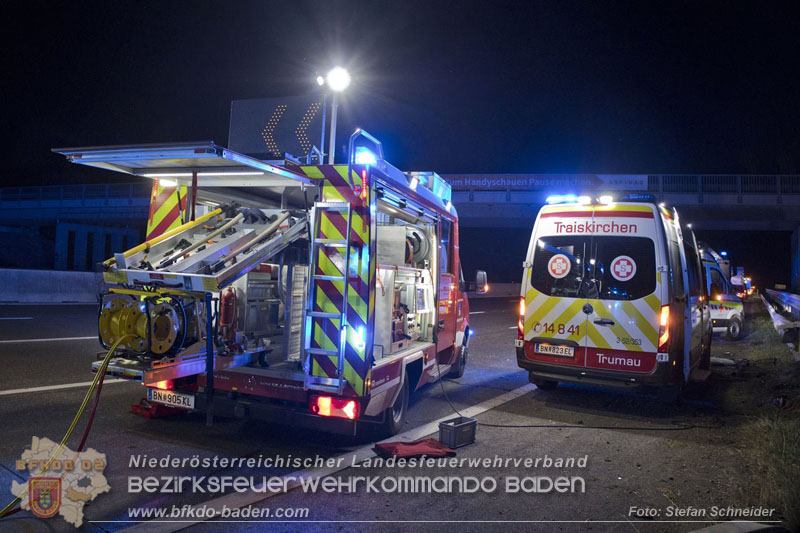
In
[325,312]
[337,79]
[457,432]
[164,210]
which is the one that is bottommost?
[457,432]

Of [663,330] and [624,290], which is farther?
[624,290]

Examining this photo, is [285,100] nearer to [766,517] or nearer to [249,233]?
[249,233]

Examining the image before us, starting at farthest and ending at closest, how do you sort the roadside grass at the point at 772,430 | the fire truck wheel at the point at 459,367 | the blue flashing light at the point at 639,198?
the fire truck wheel at the point at 459,367 < the blue flashing light at the point at 639,198 < the roadside grass at the point at 772,430

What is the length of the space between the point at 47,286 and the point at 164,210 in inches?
656

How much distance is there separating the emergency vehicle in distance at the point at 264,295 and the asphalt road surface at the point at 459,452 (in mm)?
495

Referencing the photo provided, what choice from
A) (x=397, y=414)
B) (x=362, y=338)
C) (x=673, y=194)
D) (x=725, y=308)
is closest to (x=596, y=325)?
(x=397, y=414)

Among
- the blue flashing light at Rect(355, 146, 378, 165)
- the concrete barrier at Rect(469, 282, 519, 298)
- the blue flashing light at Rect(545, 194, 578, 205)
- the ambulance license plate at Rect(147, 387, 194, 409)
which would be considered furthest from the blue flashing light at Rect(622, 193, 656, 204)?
the concrete barrier at Rect(469, 282, 519, 298)

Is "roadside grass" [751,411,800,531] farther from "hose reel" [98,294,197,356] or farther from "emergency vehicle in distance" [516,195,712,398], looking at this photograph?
"hose reel" [98,294,197,356]

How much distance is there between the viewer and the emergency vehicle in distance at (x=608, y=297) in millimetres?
6699

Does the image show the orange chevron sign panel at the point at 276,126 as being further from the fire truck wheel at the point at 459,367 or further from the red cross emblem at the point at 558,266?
the fire truck wheel at the point at 459,367

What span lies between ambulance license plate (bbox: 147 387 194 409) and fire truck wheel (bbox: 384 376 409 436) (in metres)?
1.92

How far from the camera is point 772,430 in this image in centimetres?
547

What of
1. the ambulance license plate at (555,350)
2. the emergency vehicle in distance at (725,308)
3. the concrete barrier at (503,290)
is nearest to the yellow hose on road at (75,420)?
the ambulance license plate at (555,350)

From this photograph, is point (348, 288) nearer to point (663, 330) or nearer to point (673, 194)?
point (663, 330)
